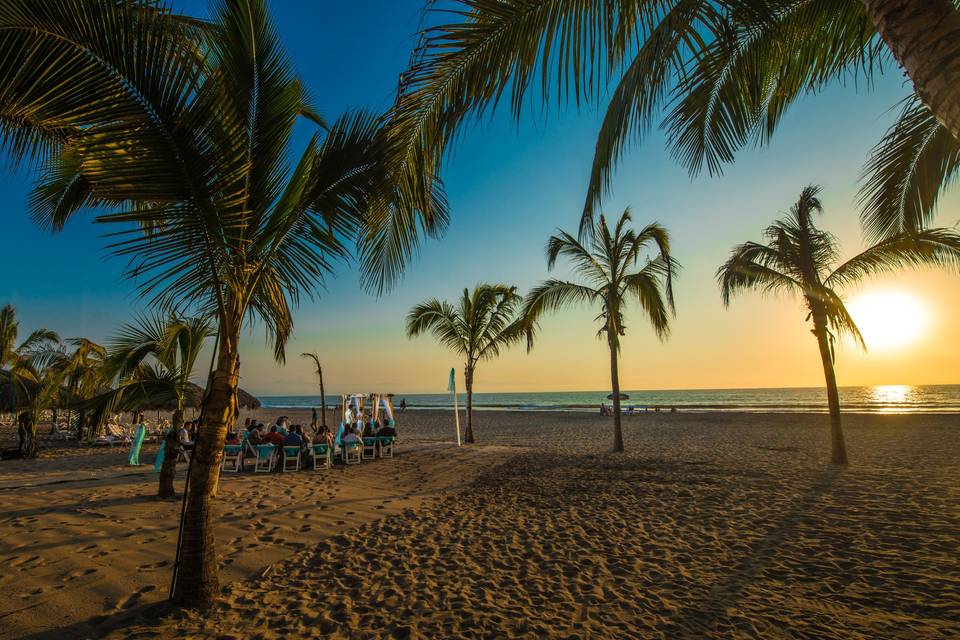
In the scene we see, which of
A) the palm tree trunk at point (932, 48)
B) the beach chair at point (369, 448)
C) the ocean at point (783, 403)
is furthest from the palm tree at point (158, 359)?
the ocean at point (783, 403)

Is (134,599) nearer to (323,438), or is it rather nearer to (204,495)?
(204,495)

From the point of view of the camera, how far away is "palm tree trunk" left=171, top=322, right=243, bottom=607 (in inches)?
124

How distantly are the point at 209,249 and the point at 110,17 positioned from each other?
142cm

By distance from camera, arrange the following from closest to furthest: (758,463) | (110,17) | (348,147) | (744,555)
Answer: (110,17), (348,147), (744,555), (758,463)

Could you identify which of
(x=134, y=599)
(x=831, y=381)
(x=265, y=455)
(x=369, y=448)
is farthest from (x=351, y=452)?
(x=831, y=381)

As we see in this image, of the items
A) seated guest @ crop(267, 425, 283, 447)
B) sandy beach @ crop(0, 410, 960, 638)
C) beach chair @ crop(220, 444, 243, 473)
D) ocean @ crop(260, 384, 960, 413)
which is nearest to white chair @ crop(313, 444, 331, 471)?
seated guest @ crop(267, 425, 283, 447)

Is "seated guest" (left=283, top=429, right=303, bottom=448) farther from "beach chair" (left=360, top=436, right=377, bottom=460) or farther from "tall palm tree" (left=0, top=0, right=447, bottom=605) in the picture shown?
"tall palm tree" (left=0, top=0, right=447, bottom=605)

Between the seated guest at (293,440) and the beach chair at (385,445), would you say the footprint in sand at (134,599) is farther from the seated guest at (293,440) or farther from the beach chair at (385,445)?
the beach chair at (385,445)

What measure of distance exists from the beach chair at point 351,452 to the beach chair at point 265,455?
1.58 meters

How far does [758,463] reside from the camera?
9.77 meters

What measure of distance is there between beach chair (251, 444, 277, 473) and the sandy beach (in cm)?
135

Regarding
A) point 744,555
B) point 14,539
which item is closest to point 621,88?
point 744,555

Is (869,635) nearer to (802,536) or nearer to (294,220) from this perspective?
(802,536)

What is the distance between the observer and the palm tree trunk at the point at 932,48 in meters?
1.74
